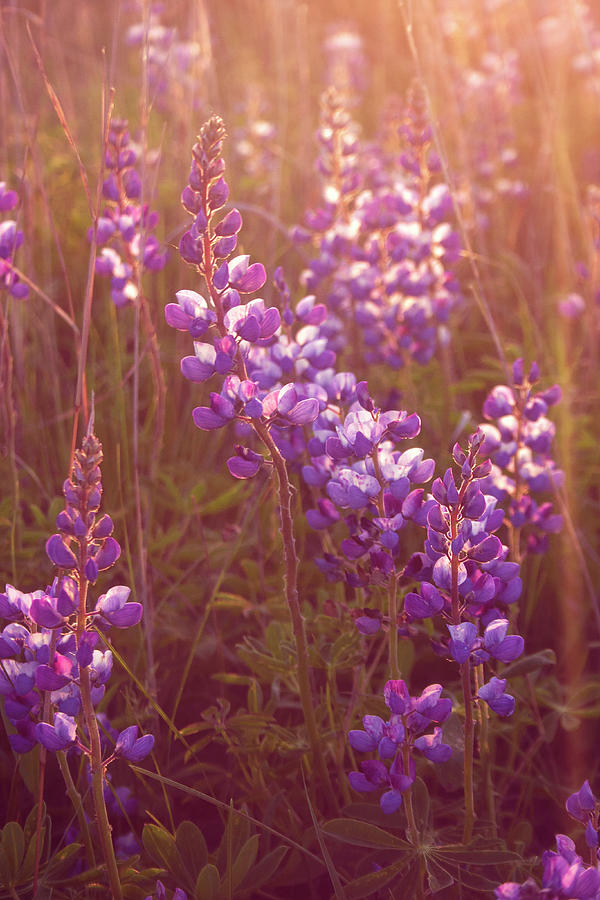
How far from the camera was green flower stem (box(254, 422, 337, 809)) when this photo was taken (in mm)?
1497

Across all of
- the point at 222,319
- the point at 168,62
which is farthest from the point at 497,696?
the point at 168,62

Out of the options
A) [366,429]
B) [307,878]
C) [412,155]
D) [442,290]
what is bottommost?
[307,878]

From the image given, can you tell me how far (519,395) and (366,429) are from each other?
605 millimetres

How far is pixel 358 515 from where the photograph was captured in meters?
1.73

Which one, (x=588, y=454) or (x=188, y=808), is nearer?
(x=188, y=808)

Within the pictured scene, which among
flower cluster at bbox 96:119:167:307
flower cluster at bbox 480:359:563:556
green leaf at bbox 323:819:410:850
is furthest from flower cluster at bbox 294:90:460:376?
green leaf at bbox 323:819:410:850

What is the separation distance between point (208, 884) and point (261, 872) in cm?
12

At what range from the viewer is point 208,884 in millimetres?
1447

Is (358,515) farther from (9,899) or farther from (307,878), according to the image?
(9,899)

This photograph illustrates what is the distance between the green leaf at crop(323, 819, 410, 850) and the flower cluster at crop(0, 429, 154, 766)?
32cm

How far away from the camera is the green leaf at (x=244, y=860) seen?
1.52 meters

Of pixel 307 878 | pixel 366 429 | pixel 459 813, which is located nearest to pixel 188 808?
pixel 307 878

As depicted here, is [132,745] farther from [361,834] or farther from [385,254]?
[385,254]

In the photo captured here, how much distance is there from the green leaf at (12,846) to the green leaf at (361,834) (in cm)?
53
